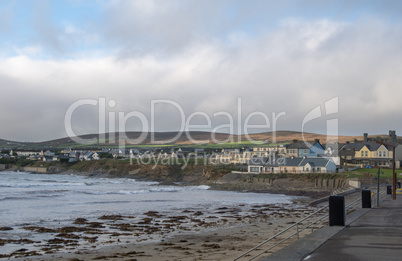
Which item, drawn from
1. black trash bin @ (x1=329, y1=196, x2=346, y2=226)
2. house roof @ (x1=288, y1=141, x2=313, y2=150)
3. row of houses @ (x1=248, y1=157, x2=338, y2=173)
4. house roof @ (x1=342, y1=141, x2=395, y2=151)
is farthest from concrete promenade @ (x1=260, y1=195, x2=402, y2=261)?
house roof @ (x1=288, y1=141, x2=313, y2=150)

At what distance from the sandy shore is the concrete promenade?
3550 mm

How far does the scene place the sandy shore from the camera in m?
17.9

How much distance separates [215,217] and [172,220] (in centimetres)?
371

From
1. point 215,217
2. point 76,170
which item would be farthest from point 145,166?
point 215,217

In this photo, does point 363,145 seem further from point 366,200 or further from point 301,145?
point 366,200

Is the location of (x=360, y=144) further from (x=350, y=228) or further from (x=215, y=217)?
(x=350, y=228)

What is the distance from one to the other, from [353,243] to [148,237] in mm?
11636

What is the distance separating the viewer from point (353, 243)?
47.5 ft

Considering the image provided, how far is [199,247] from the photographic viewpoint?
19.4 meters

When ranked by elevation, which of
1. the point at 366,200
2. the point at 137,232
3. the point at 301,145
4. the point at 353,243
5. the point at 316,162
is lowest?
the point at 137,232

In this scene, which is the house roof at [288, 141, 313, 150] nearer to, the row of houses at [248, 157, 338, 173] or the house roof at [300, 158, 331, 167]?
the row of houses at [248, 157, 338, 173]

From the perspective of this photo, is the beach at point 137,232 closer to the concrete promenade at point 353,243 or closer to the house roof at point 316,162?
the concrete promenade at point 353,243

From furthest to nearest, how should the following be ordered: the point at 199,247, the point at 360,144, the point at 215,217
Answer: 1. the point at 360,144
2. the point at 215,217
3. the point at 199,247

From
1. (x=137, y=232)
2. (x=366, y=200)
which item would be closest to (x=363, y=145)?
(x=366, y=200)
